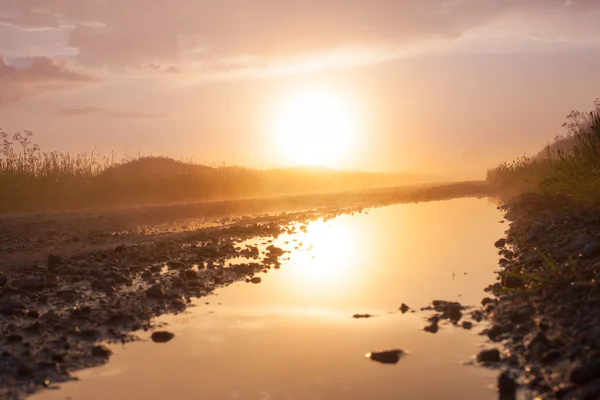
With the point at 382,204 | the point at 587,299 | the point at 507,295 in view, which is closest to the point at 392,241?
the point at 507,295

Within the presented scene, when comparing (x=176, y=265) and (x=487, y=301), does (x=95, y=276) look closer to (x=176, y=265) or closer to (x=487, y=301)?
(x=176, y=265)

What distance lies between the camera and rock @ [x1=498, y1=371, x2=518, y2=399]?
5235 mm

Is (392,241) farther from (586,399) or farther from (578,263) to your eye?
(586,399)

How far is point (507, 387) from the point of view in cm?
530

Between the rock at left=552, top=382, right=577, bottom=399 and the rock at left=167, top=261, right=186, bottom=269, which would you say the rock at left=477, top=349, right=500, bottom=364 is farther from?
the rock at left=167, top=261, right=186, bottom=269

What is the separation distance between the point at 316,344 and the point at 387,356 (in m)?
1.03

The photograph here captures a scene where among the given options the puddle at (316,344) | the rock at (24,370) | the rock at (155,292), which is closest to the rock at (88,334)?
the puddle at (316,344)

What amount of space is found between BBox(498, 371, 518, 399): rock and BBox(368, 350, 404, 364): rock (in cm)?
120

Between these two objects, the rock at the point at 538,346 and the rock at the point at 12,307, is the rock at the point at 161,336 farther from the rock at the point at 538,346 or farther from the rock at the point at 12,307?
the rock at the point at 538,346

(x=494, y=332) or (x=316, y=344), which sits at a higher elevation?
(x=494, y=332)

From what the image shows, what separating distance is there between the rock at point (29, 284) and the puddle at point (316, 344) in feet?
9.40

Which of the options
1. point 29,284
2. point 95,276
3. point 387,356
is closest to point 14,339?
point 29,284

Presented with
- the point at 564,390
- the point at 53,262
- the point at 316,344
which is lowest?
the point at 316,344

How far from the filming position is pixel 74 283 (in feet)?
35.2
